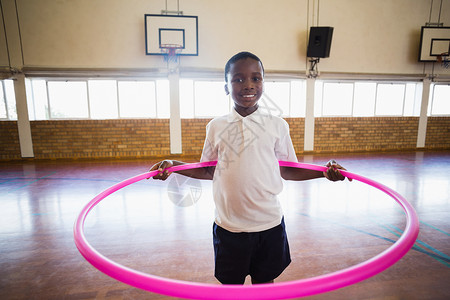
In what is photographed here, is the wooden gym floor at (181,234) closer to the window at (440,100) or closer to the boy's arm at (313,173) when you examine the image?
the boy's arm at (313,173)

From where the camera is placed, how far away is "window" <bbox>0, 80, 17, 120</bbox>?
661 centimetres

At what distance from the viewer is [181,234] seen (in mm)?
2588

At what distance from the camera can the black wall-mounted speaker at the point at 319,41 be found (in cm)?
670

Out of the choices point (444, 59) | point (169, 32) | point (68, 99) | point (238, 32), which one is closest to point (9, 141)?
point (68, 99)

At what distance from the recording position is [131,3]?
21.1 ft

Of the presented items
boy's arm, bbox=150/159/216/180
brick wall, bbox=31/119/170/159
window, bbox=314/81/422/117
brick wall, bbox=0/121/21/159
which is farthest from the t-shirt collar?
brick wall, bbox=0/121/21/159

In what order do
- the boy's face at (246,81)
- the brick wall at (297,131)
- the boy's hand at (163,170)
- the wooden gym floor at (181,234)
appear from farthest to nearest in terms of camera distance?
the brick wall at (297,131) < the wooden gym floor at (181,234) < the boy's hand at (163,170) < the boy's face at (246,81)

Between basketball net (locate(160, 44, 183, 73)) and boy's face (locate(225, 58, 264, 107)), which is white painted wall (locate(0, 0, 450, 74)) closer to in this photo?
basketball net (locate(160, 44, 183, 73))

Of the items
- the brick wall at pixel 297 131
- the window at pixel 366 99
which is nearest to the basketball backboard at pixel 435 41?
the window at pixel 366 99

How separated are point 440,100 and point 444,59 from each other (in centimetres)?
141

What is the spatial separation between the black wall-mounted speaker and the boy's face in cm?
674

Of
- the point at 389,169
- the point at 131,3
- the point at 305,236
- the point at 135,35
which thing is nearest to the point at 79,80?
the point at 135,35

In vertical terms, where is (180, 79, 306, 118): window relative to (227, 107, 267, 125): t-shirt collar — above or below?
above

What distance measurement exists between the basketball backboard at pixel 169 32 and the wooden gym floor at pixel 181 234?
143 inches
